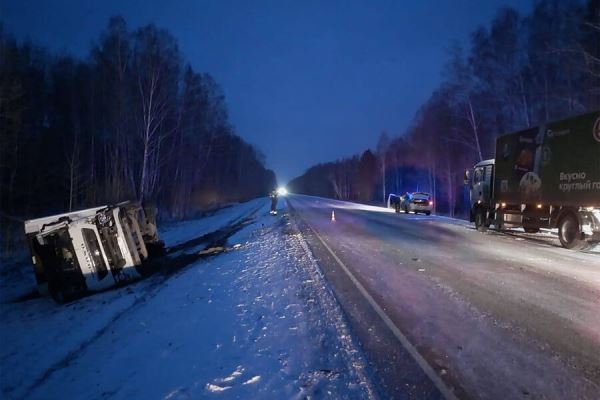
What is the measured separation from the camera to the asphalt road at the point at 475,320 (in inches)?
146

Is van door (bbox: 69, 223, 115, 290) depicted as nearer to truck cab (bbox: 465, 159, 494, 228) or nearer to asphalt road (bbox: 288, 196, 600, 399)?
asphalt road (bbox: 288, 196, 600, 399)

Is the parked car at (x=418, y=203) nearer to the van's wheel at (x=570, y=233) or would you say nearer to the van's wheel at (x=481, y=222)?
the van's wheel at (x=481, y=222)

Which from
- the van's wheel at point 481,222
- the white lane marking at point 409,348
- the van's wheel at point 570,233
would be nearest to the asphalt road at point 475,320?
the white lane marking at point 409,348

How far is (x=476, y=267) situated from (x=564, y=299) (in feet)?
8.63

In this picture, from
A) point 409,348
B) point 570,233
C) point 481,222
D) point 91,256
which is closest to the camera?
point 409,348

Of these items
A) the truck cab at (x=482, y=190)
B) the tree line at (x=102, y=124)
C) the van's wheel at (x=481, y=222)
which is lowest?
the van's wheel at (x=481, y=222)

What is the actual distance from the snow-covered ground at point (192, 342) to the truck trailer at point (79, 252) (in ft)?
1.26

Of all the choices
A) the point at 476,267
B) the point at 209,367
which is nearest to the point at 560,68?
the point at 476,267

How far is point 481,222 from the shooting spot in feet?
60.4

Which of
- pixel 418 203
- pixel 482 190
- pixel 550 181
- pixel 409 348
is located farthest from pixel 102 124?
pixel 409 348

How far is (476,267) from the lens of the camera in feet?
29.5

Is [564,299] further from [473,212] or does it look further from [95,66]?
[95,66]

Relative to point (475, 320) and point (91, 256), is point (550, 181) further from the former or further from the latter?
point (91, 256)

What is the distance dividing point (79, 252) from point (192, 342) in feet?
16.9
